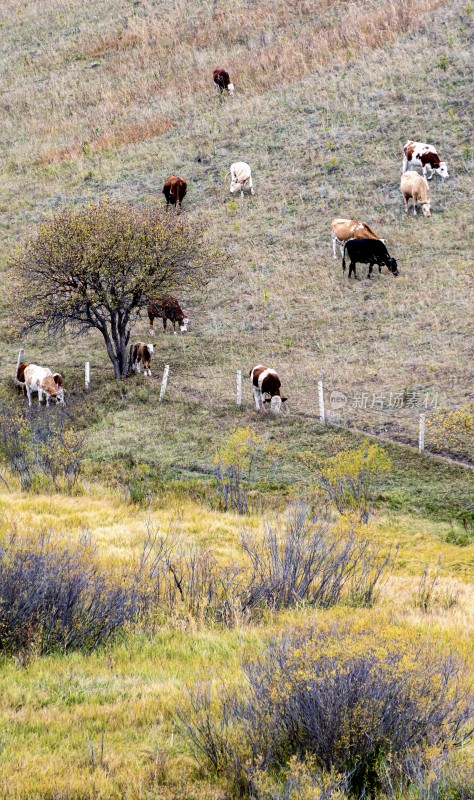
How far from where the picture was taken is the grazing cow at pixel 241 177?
129 feet

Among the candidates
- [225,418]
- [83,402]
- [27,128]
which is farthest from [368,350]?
[27,128]

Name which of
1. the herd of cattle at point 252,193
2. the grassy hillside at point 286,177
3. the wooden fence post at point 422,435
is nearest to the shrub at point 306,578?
the wooden fence post at point 422,435

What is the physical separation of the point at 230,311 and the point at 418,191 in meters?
9.70

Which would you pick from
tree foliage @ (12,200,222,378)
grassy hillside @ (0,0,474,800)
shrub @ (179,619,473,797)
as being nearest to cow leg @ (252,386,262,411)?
grassy hillside @ (0,0,474,800)

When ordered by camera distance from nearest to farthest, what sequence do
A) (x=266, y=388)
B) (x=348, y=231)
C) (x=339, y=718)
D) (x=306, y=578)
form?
(x=339, y=718), (x=306, y=578), (x=266, y=388), (x=348, y=231)

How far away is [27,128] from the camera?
54.3 meters

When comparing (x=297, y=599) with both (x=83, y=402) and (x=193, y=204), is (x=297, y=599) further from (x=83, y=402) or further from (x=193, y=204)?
(x=193, y=204)

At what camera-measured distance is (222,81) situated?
49.5m

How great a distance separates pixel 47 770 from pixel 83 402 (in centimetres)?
2011

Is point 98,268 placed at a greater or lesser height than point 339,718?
greater


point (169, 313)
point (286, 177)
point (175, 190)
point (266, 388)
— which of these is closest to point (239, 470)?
point (266, 388)

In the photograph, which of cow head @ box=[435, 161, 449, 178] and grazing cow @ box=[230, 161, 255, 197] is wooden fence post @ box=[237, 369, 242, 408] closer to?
grazing cow @ box=[230, 161, 255, 197]

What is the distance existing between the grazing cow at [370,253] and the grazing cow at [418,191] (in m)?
4.66

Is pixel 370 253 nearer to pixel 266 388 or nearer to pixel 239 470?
pixel 266 388
